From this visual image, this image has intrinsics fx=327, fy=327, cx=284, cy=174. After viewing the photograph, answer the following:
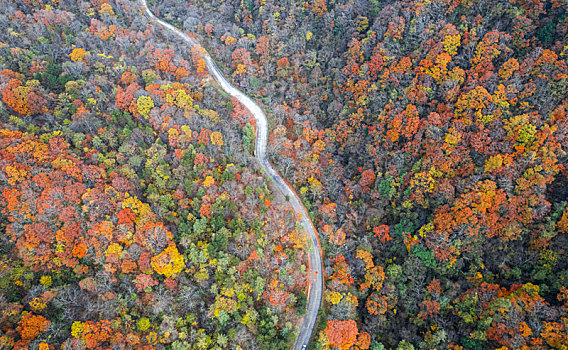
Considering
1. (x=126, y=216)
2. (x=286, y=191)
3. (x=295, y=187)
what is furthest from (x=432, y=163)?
(x=126, y=216)

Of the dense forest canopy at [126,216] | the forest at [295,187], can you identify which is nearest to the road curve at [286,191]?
the forest at [295,187]

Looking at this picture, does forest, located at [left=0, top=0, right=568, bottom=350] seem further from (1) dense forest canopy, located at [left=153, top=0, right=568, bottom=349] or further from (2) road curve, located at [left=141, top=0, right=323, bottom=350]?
(2) road curve, located at [left=141, top=0, right=323, bottom=350]

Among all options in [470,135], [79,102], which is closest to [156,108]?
[79,102]

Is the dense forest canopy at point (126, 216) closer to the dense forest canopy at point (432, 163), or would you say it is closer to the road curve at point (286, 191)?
the road curve at point (286, 191)

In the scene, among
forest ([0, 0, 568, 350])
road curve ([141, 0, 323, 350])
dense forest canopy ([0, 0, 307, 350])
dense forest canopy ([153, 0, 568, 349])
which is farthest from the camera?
road curve ([141, 0, 323, 350])

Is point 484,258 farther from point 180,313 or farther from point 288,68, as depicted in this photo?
point 288,68

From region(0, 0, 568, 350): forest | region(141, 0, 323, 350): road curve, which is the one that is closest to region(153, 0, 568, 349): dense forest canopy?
region(0, 0, 568, 350): forest

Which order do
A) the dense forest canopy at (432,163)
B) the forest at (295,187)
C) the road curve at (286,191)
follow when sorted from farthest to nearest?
1. the road curve at (286,191)
2. the dense forest canopy at (432,163)
3. the forest at (295,187)
